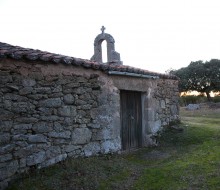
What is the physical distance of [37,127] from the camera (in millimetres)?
5363

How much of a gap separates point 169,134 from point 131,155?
209 centimetres

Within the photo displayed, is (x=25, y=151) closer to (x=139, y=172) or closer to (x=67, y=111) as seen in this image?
(x=67, y=111)

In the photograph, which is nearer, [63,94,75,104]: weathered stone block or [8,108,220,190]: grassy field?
[8,108,220,190]: grassy field

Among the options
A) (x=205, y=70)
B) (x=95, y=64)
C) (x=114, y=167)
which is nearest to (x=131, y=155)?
(x=114, y=167)

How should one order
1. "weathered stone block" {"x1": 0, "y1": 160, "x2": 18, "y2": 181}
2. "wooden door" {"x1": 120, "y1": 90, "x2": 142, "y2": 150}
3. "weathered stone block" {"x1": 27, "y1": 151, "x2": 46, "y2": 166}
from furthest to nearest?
1. "wooden door" {"x1": 120, "y1": 90, "x2": 142, "y2": 150}
2. "weathered stone block" {"x1": 27, "y1": 151, "x2": 46, "y2": 166}
3. "weathered stone block" {"x1": 0, "y1": 160, "x2": 18, "y2": 181}

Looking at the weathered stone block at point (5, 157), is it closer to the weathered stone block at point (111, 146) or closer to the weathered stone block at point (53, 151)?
the weathered stone block at point (53, 151)

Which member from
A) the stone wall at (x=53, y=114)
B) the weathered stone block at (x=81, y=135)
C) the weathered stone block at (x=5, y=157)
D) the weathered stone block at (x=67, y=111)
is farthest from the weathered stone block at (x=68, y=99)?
the weathered stone block at (x=5, y=157)

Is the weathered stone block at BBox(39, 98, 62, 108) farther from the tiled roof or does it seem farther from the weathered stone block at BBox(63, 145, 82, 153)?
the weathered stone block at BBox(63, 145, 82, 153)

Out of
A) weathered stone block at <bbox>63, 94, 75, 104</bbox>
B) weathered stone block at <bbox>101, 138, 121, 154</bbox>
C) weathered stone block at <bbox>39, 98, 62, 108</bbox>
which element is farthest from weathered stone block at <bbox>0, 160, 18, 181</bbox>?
weathered stone block at <bbox>101, 138, 121, 154</bbox>

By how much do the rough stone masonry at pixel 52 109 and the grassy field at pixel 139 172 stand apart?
0.32 meters

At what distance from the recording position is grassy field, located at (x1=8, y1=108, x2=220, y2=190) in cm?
484

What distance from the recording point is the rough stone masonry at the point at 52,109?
16.3 ft

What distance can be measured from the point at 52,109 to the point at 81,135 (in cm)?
95

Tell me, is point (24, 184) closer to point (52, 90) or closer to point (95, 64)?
point (52, 90)
